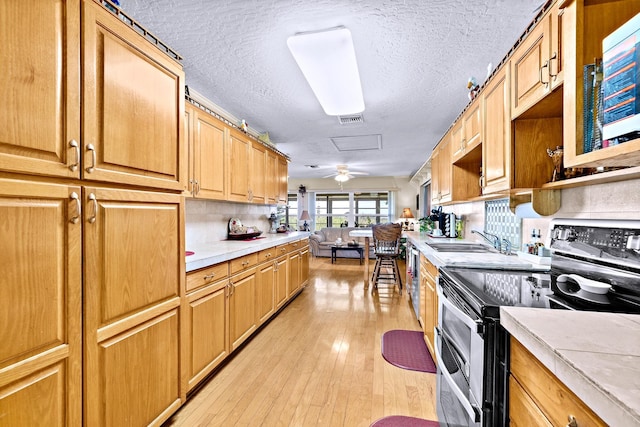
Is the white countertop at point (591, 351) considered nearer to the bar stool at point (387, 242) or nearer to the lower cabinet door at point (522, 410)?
the lower cabinet door at point (522, 410)

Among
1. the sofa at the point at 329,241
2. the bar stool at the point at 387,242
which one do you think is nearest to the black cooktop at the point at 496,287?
the bar stool at the point at 387,242

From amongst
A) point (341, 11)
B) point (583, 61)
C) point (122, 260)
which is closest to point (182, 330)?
point (122, 260)

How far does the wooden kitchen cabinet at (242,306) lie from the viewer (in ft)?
7.18

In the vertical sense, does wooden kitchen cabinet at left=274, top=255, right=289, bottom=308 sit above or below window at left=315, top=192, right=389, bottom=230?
below

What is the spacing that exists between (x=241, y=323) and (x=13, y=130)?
192 centimetres

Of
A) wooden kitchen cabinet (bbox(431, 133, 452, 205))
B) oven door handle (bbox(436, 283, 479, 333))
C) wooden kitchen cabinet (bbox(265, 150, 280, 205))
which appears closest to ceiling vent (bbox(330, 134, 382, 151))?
wooden kitchen cabinet (bbox(431, 133, 452, 205))

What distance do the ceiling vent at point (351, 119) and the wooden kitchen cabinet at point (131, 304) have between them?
7.97ft

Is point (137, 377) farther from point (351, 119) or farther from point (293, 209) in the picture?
point (293, 209)

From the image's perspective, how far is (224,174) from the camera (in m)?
2.63

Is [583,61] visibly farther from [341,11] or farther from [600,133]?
[341,11]

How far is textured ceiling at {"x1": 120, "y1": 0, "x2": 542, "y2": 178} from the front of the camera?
1595mm

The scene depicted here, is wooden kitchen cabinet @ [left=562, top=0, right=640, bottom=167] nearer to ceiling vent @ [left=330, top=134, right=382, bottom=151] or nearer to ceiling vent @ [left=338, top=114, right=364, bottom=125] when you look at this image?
ceiling vent @ [left=338, top=114, right=364, bottom=125]

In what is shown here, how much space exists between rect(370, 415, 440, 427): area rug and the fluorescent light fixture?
230cm

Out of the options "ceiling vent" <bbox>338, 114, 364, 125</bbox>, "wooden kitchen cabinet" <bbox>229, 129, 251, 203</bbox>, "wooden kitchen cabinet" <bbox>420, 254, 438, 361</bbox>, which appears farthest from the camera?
"ceiling vent" <bbox>338, 114, 364, 125</bbox>
